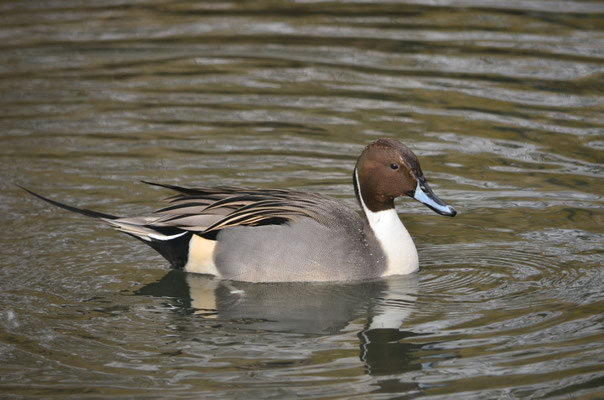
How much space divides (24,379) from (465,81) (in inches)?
240

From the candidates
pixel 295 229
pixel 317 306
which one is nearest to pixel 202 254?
pixel 295 229

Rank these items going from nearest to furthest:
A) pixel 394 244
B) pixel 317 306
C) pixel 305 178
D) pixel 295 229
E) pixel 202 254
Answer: pixel 317 306
pixel 295 229
pixel 394 244
pixel 202 254
pixel 305 178

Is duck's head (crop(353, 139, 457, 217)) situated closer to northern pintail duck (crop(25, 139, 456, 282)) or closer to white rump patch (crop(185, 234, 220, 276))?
northern pintail duck (crop(25, 139, 456, 282))

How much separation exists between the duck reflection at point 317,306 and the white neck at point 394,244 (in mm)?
68

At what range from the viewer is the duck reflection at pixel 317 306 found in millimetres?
5562

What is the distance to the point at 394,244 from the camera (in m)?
6.56

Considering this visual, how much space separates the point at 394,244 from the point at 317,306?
27.9 inches

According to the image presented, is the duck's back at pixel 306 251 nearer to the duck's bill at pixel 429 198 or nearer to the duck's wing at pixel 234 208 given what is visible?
the duck's wing at pixel 234 208

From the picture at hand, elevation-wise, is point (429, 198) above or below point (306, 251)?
above

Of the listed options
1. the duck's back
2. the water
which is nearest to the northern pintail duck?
the duck's back

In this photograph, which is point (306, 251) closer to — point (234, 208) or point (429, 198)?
point (234, 208)

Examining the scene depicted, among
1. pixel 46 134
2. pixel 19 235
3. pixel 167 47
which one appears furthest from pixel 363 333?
pixel 167 47

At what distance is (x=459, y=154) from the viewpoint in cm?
866

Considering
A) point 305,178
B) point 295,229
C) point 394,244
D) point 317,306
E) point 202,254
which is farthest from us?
point 305,178
